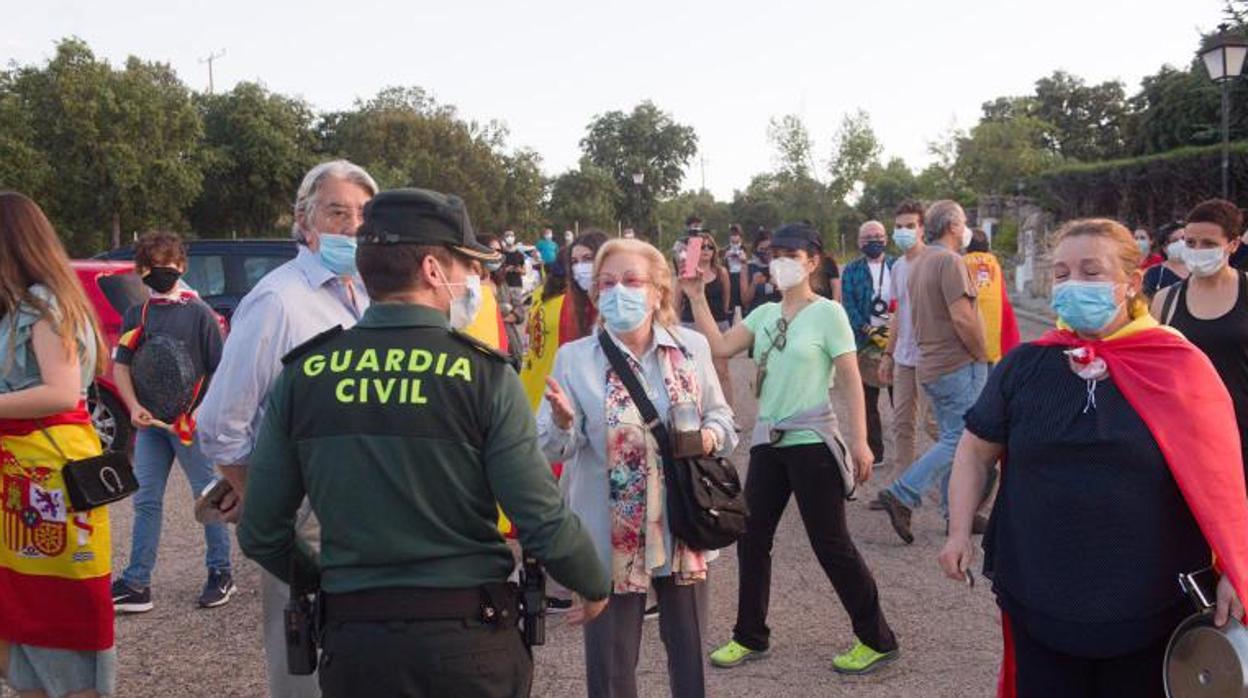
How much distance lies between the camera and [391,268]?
93.1 inches

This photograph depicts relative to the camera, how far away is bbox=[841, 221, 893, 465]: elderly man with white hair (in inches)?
332

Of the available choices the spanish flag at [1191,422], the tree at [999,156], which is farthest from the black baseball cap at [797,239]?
the tree at [999,156]

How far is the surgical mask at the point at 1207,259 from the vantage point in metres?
4.94

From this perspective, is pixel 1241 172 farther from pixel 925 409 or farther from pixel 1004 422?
pixel 1004 422

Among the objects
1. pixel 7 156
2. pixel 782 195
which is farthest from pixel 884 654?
pixel 782 195

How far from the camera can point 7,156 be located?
27.7 m

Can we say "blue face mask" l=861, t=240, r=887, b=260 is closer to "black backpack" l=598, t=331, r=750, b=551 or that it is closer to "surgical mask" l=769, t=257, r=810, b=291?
"surgical mask" l=769, t=257, r=810, b=291

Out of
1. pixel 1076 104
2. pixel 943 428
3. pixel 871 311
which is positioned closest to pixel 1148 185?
pixel 871 311

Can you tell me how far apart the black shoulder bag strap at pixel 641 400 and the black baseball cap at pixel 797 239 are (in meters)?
1.53

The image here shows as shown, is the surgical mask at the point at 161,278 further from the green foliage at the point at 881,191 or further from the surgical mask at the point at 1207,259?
the green foliage at the point at 881,191

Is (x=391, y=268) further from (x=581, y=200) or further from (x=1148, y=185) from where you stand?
(x=581, y=200)

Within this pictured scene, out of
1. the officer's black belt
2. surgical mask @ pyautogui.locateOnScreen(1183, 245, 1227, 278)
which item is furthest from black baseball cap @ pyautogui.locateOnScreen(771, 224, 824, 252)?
the officer's black belt

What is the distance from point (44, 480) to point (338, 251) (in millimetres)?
1157

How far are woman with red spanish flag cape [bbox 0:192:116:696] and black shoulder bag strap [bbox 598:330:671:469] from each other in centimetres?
166
